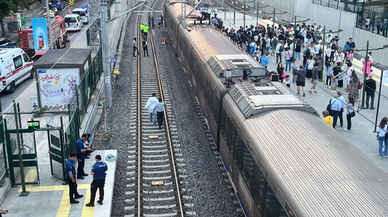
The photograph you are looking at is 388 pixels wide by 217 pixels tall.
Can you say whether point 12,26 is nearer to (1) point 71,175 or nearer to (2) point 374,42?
(2) point 374,42

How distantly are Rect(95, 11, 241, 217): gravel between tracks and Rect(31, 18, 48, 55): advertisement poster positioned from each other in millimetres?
8679

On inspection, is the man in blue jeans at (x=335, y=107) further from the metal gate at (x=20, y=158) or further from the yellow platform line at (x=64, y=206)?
the metal gate at (x=20, y=158)

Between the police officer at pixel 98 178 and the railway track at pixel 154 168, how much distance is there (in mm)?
928

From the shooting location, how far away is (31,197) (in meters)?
13.3

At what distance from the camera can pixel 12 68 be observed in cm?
2442

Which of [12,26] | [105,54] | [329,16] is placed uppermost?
[329,16]

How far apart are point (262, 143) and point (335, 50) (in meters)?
19.1

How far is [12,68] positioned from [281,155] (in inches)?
741

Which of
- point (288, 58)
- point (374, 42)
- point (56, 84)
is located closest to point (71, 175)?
point (56, 84)

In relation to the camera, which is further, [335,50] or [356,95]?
[335,50]

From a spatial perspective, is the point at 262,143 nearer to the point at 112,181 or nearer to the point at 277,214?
the point at 277,214

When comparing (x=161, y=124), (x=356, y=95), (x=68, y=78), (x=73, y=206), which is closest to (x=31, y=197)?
(x=73, y=206)

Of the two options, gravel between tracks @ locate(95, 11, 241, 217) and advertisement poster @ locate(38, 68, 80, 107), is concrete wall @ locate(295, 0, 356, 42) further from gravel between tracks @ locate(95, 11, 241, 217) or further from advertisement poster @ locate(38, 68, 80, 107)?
advertisement poster @ locate(38, 68, 80, 107)

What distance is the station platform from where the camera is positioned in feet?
40.7
